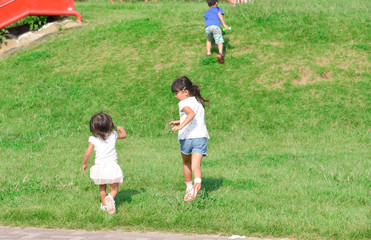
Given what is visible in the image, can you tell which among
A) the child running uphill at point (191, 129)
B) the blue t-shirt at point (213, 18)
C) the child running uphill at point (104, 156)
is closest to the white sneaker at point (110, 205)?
the child running uphill at point (104, 156)

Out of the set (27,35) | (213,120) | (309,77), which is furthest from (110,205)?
(27,35)

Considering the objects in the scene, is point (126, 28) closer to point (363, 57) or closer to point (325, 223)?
point (363, 57)

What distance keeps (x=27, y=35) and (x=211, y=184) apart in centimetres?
1178

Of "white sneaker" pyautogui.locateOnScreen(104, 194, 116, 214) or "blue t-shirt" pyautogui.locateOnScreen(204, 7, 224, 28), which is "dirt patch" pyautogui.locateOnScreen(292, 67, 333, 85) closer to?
"blue t-shirt" pyautogui.locateOnScreen(204, 7, 224, 28)

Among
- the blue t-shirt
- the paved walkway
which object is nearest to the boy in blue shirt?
the blue t-shirt

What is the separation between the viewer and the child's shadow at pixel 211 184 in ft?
21.3

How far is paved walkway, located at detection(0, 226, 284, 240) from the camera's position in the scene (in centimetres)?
485

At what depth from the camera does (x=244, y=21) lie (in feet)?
47.7

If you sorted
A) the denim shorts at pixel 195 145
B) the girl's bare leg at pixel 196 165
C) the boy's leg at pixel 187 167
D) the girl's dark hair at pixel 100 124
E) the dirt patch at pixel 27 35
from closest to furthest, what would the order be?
the girl's dark hair at pixel 100 124 → the girl's bare leg at pixel 196 165 → the denim shorts at pixel 195 145 → the boy's leg at pixel 187 167 → the dirt patch at pixel 27 35

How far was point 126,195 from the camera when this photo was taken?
6.17m

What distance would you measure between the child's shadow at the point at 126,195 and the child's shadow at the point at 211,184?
826 millimetres

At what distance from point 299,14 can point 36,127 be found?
826cm

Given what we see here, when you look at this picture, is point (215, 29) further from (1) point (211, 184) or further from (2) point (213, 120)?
(1) point (211, 184)

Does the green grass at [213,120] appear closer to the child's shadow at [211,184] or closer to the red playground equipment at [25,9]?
the child's shadow at [211,184]
